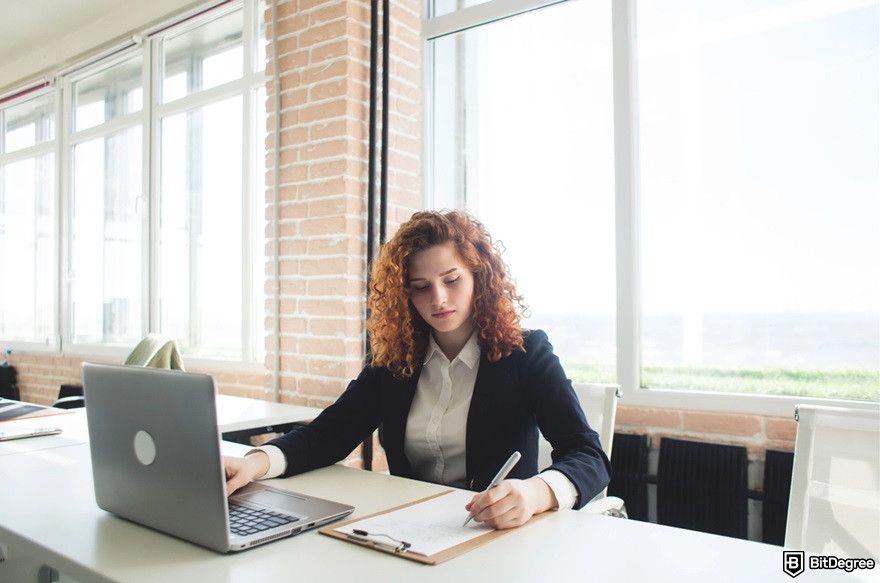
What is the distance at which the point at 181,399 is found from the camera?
0.97 metres

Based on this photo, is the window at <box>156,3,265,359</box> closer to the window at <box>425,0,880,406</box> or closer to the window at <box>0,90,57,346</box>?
the window at <box>425,0,880,406</box>

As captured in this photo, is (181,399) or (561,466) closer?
(181,399)

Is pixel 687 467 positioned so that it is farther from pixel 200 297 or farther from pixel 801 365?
pixel 200 297

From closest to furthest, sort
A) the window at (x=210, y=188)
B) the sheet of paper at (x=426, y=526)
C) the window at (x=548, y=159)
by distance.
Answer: the sheet of paper at (x=426, y=526) → the window at (x=548, y=159) → the window at (x=210, y=188)

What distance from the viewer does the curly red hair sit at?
5.23 ft

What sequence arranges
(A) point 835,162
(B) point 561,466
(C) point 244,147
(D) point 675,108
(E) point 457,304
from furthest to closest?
1. (C) point 244,147
2. (D) point 675,108
3. (A) point 835,162
4. (E) point 457,304
5. (B) point 561,466

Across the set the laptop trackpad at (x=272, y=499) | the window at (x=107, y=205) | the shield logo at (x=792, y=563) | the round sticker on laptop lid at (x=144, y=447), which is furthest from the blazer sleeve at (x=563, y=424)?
the window at (x=107, y=205)

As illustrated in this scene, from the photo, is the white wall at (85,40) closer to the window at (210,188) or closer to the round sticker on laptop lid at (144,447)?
A: the window at (210,188)

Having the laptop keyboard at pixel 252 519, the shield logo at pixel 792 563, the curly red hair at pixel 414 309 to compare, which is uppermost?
the curly red hair at pixel 414 309

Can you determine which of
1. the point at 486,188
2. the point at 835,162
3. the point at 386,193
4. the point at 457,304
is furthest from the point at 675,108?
the point at 457,304

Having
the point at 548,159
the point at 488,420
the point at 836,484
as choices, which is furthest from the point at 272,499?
the point at 548,159

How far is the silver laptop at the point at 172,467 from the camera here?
962 mm

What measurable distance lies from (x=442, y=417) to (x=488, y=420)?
11cm

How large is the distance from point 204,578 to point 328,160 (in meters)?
2.04
